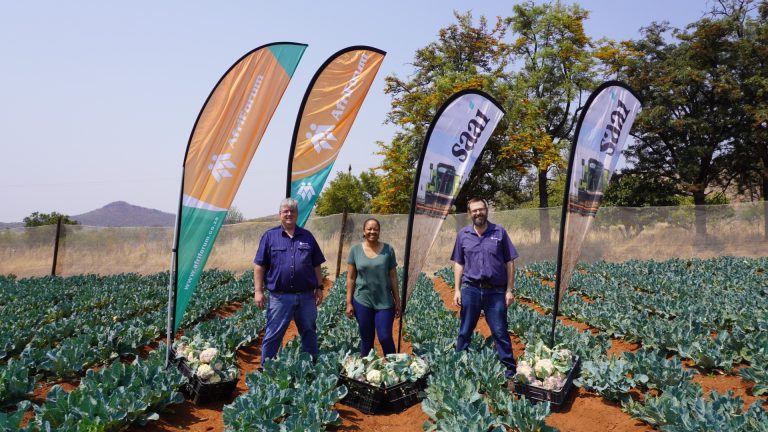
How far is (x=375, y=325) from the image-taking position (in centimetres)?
574

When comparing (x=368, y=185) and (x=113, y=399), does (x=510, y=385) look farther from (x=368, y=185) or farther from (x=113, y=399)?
(x=368, y=185)

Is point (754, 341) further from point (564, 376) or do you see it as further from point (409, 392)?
point (409, 392)

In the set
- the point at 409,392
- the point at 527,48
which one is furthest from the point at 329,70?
the point at 527,48

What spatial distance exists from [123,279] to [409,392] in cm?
1402

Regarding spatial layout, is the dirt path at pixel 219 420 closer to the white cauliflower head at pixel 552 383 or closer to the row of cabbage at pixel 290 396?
the row of cabbage at pixel 290 396

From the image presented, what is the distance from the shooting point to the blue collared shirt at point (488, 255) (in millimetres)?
5535

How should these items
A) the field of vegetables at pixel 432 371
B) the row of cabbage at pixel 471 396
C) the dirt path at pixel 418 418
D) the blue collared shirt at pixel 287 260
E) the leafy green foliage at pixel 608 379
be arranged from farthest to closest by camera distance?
the blue collared shirt at pixel 287 260
the leafy green foliage at pixel 608 379
the dirt path at pixel 418 418
the field of vegetables at pixel 432 371
the row of cabbage at pixel 471 396

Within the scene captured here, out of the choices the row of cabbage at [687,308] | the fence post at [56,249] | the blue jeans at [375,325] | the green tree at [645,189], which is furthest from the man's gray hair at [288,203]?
the green tree at [645,189]

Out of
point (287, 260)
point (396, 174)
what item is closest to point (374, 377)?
point (287, 260)

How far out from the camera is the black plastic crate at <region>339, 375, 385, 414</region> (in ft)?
16.5

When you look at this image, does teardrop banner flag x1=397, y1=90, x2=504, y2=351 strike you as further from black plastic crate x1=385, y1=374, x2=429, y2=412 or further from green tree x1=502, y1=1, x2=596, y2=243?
green tree x1=502, y1=1, x2=596, y2=243

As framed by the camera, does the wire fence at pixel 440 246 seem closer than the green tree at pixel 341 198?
Yes

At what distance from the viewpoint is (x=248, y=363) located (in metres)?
7.80

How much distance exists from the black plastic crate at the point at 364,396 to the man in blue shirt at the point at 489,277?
4.46ft
